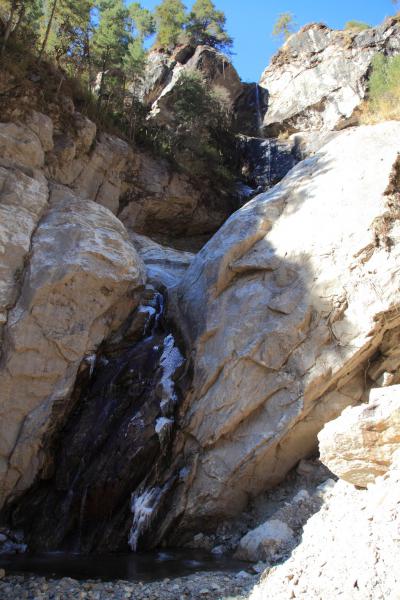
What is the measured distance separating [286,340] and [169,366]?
7.84 ft

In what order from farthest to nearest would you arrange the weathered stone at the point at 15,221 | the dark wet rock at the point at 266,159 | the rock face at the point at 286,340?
1. the dark wet rock at the point at 266,159
2. the weathered stone at the point at 15,221
3. the rock face at the point at 286,340

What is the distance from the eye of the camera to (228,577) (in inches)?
268

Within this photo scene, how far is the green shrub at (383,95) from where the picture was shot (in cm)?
1274

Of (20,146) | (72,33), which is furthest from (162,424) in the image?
(72,33)

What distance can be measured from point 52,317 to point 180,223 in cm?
1075

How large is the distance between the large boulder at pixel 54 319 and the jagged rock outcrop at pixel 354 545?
5142 mm

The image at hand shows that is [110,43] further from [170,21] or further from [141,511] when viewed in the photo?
[141,511]

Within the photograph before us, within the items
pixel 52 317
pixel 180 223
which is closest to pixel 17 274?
pixel 52 317

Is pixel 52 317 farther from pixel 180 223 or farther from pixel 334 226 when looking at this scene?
pixel 180 223

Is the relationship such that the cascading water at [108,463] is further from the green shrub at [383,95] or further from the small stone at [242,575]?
the green shrub at [383,95]

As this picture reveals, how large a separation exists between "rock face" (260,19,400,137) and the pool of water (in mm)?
20317

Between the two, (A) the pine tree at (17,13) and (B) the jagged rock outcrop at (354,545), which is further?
(A) the pine tree at (17,13)

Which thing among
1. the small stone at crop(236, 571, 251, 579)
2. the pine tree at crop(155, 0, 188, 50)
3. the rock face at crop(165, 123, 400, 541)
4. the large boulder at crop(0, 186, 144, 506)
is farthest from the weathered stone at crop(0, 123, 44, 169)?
the pine tree at crop(155, 0, 188, 50)

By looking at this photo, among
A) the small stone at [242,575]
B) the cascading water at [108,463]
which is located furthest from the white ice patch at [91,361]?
the small stone at [242,575]
